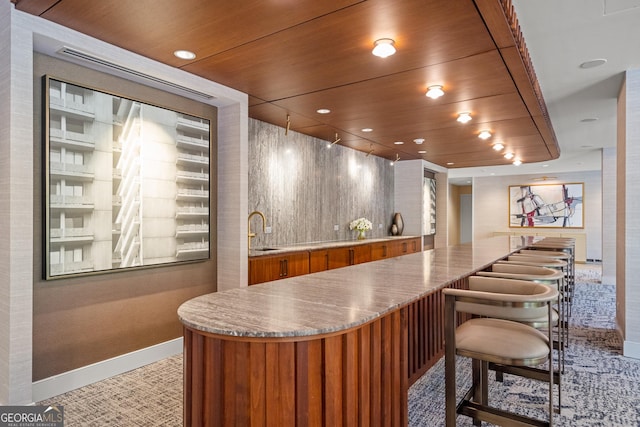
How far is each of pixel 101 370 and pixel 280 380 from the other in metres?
2.31

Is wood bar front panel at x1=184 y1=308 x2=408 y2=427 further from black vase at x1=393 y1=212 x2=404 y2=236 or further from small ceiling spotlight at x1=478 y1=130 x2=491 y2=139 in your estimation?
black vase at x1=393 y1=212 x2=404 y2=236

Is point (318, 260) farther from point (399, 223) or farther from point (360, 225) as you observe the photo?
point (399, 223)

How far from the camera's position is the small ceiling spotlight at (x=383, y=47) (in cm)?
261

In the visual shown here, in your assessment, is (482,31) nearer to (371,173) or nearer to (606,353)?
(606,353)

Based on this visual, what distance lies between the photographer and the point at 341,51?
2.79 meters

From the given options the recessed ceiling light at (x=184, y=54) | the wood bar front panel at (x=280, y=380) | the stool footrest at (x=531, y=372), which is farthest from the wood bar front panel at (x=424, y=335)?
the recessed ceiling light at (x=184, y=54)

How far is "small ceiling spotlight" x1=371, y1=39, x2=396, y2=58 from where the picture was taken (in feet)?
8.55

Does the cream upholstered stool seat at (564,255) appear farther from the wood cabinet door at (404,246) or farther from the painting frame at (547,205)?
the painting frame at (547,205)

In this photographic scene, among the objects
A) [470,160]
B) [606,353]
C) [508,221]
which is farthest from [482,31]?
[508,221]

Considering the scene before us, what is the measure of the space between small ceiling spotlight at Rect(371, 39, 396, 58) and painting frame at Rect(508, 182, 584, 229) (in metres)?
11.0

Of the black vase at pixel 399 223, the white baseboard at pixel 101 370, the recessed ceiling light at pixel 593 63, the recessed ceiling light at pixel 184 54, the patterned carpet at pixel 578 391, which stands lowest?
the patterned carpet at pixel 578 391

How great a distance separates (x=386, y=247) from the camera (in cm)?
659

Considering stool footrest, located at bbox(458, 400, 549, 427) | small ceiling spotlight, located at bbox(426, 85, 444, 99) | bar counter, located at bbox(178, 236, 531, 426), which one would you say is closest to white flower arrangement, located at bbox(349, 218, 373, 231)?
small ceiling spotlight, located at bbox(426, 85, 444, 99)

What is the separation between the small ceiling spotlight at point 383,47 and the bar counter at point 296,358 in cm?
170
